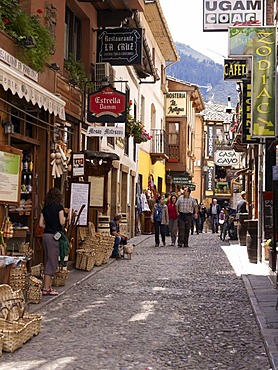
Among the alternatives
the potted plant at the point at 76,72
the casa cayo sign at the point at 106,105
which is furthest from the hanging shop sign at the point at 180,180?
the casa cayo sign at the point at 106,105

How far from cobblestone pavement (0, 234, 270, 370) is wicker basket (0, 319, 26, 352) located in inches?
3.3

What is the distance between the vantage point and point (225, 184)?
223 feet

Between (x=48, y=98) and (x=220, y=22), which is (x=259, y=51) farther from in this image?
(x=48, y=98)

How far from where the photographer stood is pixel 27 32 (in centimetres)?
1118

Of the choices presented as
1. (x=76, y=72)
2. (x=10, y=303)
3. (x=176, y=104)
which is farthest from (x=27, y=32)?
(x=176, y=104)

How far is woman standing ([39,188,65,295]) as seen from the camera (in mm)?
10688

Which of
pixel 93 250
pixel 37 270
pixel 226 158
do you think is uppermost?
pixel 226 158

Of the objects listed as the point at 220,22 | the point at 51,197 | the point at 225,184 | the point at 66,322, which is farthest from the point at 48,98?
the point at 225,184

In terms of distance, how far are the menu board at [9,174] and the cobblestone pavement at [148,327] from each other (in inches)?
63.3

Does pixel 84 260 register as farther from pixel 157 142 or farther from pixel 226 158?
pixel 226 158

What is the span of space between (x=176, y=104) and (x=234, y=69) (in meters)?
21.6

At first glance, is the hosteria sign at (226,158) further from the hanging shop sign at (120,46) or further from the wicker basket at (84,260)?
the wicker basket at (84,260)

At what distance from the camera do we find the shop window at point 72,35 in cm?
1606

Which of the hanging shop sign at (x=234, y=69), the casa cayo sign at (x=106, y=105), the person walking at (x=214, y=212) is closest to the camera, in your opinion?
the casa cayo sign at (x=106, y=105)
